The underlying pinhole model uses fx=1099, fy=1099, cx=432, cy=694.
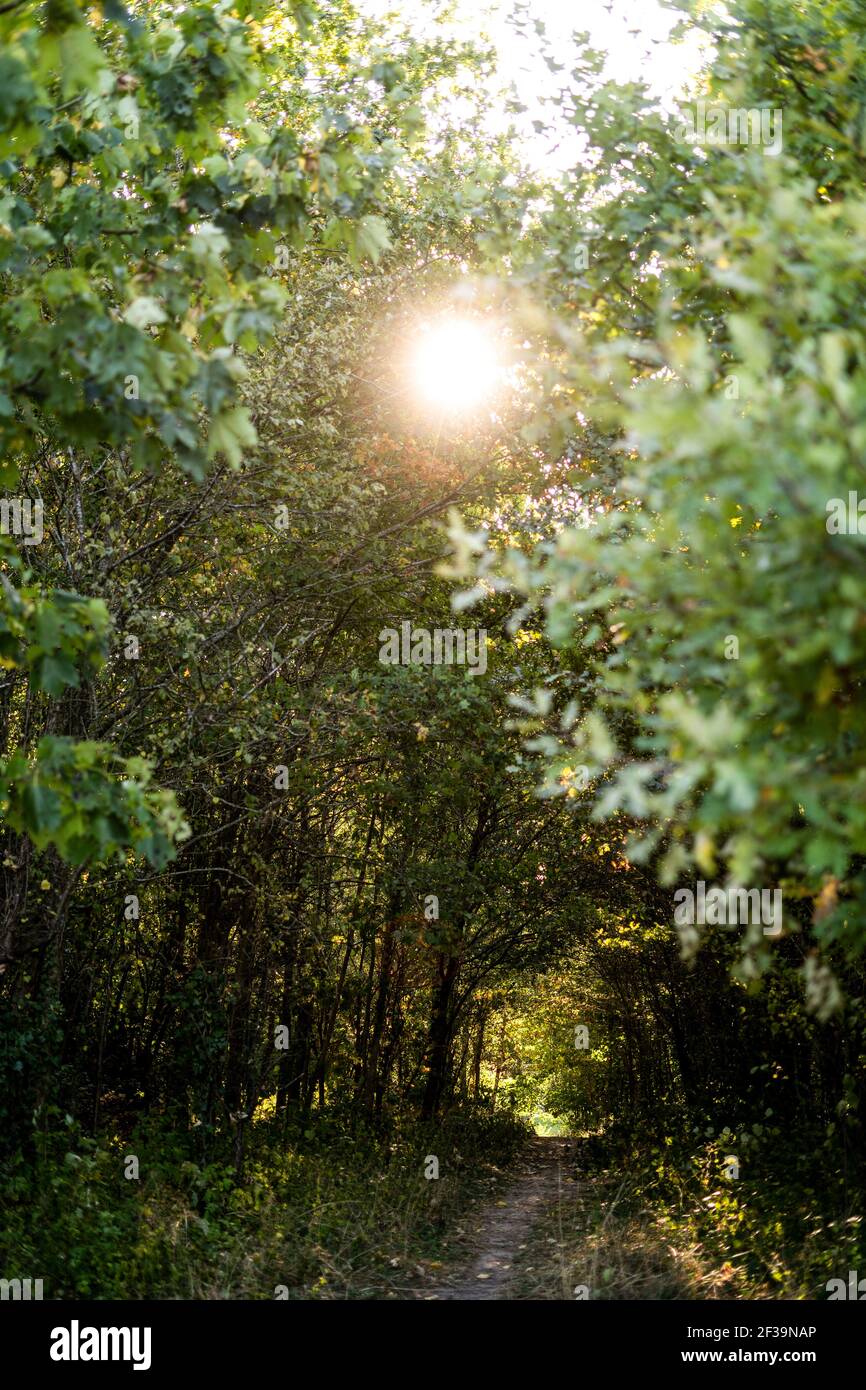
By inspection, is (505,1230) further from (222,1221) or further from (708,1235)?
(222,1221)

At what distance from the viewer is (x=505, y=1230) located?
13.6m

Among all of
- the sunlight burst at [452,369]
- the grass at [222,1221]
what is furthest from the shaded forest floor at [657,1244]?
the sunlight burst at [452,369]

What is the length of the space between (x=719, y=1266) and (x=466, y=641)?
6713 millimetres

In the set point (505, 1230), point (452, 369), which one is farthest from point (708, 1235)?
point (452, 369)

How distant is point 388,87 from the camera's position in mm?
5746

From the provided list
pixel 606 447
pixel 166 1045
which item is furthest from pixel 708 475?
pixel 166 1045

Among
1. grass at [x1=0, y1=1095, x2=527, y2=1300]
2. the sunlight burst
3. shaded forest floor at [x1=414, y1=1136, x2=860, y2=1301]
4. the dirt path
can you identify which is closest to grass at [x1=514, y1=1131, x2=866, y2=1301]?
shaded forest floor at [x1=414, y1=1136, x2=860, y2=1301]

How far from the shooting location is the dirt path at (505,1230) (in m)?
9.94

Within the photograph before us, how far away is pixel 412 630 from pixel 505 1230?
756 cm

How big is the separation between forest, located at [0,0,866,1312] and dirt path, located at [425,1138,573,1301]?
0.13 m

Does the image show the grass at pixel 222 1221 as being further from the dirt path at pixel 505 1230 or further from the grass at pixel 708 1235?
the grass at pixel 708 1235

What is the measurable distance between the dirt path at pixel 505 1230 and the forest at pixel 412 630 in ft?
0.42

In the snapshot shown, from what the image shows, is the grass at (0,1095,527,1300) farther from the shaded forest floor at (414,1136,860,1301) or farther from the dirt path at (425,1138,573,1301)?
the shaded forest floor at (414,1136,860,1301)
